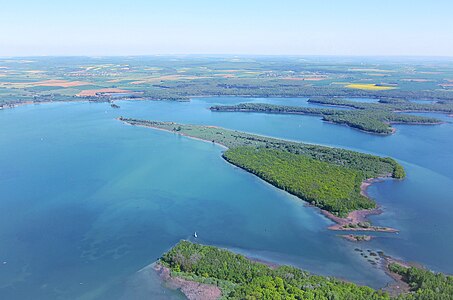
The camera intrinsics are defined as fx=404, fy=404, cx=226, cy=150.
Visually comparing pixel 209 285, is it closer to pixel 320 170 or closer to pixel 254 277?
pixel 254 277

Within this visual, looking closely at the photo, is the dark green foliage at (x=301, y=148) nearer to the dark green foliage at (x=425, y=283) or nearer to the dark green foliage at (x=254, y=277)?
the dark green foliage at (x=425, y=283)

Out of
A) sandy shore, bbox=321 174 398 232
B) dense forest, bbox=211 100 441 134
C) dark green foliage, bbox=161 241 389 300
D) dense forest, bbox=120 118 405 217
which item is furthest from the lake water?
dense forest, bbox=211 100 441 134

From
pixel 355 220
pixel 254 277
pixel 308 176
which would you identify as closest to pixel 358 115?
pixel 308 176

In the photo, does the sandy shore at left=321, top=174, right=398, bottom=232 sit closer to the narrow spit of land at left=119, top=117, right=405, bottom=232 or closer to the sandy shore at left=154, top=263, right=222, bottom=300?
the narrow spit of land at left=119, top=117, right=405, bottom=232

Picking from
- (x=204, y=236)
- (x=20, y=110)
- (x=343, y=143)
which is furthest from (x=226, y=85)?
(x=204, y=236)

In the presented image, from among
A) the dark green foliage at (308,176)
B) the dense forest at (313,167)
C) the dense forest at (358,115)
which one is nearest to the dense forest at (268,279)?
the dark green foliage at (308,176)

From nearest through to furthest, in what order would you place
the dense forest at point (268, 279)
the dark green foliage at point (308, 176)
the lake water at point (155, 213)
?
the dense forest at point (268, 279) < the lake water at point (155, 213) < the dark green foliage at point (308, 176)

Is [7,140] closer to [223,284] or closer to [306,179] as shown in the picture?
[306,179]
